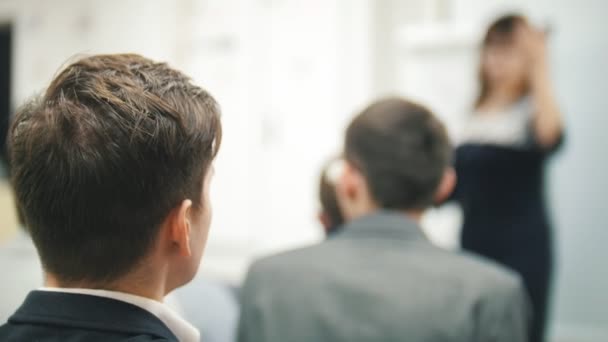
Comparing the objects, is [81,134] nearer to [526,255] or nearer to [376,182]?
[376,182]

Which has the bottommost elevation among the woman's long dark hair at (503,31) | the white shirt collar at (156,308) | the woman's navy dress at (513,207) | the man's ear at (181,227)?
the woman's navy dress at (513,207)

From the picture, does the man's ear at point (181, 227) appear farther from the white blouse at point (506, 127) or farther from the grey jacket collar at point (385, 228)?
the white blouse at point (506, 127)

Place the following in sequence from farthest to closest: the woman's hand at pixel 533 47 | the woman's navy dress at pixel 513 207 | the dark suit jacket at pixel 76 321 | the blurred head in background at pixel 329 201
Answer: the woman's hand at pixel 533 47, the woman's navy dress at pixel 513 207, the blurred head in background at pixel 329 201, the dark suit jacket at pixel 76 321

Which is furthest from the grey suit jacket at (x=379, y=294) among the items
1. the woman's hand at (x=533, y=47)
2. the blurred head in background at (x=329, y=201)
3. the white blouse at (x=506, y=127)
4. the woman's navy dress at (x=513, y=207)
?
the woman's hand at (x=533, y=47)

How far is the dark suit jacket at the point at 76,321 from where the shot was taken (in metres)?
0.48

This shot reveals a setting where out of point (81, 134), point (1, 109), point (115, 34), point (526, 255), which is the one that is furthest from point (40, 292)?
point (1, 109)

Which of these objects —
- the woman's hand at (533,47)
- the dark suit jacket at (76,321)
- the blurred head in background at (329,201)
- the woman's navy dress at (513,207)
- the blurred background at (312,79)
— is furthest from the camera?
the blurred background at (312,79)

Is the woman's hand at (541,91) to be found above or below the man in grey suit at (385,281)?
above

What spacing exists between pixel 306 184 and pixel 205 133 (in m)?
2.34

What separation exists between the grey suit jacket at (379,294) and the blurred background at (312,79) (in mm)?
1151

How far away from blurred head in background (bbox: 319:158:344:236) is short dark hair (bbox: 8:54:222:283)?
741mm

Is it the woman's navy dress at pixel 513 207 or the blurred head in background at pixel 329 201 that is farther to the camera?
the woman's navy dress at pixel 513 207

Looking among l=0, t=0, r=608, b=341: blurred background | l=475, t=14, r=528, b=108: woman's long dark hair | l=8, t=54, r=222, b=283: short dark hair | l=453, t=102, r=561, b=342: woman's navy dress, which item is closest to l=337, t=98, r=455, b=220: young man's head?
l=8, t=54, r=222, b=283: short dark hair

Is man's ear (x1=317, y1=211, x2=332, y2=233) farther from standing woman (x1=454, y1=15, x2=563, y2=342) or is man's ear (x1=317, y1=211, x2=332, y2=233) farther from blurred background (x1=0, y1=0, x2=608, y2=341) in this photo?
blurred background (x1=0, y1=0, x2=608, y2=341)
